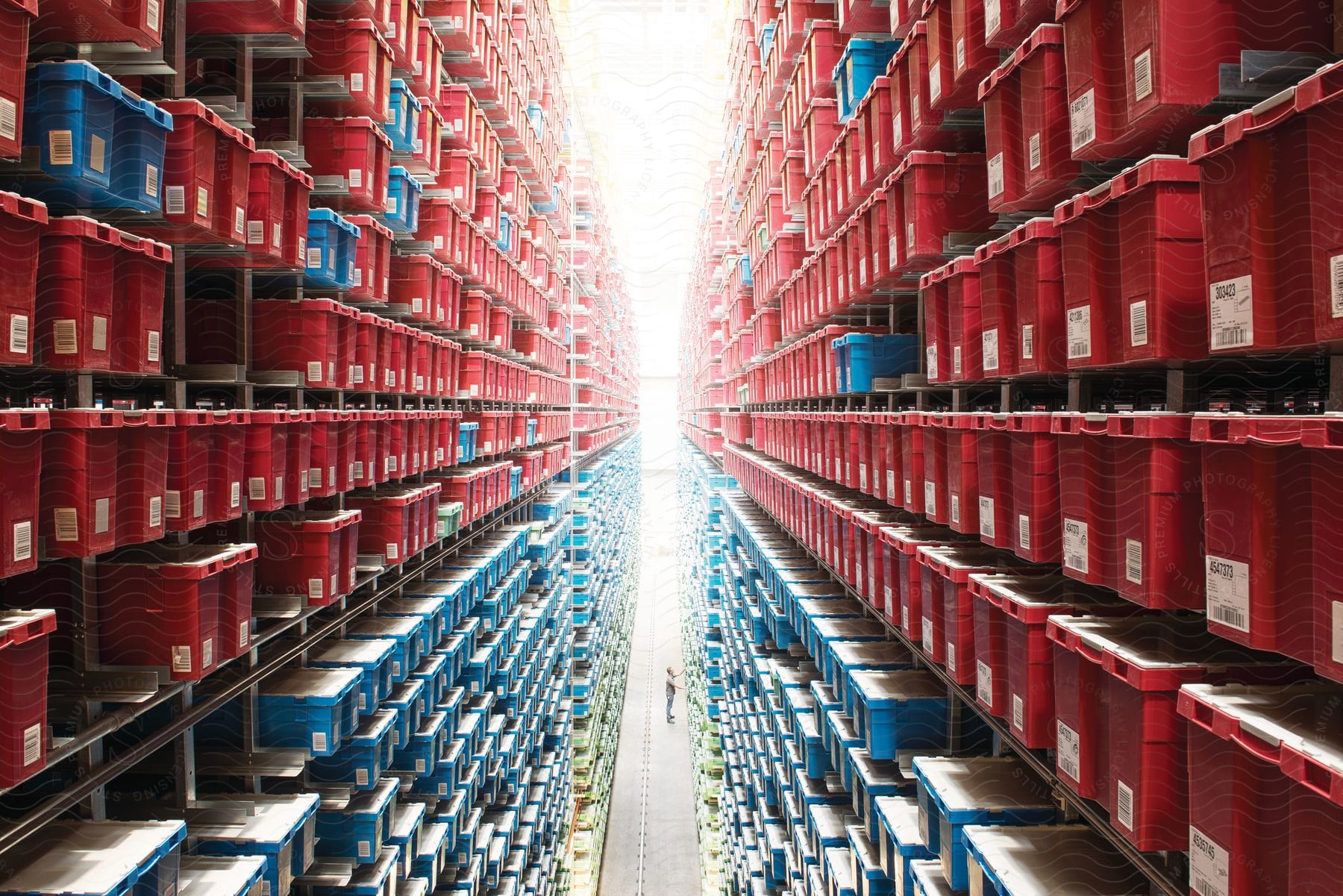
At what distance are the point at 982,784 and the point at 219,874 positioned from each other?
243cm

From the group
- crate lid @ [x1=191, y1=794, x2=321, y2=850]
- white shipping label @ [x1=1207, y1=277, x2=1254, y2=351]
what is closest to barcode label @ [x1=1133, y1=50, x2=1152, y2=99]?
white shipping label @ [x1=1207, y1=277, x2=1254, y2=351]

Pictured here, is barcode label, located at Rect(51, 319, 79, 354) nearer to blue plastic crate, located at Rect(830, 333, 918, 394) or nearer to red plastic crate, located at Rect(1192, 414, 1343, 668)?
red plastic crate, located at Rect(1192, 414, 1343, 668)

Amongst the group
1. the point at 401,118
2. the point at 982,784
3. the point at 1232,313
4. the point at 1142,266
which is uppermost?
the point at 401,118

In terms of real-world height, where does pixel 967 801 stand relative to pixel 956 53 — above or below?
below

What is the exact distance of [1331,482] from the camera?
3.95ft

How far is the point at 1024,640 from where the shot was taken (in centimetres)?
219

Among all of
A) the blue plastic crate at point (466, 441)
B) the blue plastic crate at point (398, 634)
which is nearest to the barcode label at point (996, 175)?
the blue plastic crate at point (398, 634)

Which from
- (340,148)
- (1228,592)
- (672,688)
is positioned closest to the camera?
(1228,592)

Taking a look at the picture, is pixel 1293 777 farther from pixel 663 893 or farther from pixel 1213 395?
pixel 663 893

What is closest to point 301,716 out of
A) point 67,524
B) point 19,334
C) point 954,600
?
point 67,524

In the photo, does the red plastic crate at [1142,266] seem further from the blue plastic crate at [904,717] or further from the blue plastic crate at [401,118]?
the blue plastic crate at [401,118]

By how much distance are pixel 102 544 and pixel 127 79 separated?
58.7 inches

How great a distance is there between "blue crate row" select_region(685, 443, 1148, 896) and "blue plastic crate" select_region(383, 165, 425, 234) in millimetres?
3287

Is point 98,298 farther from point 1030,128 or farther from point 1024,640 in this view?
point 1024,640
